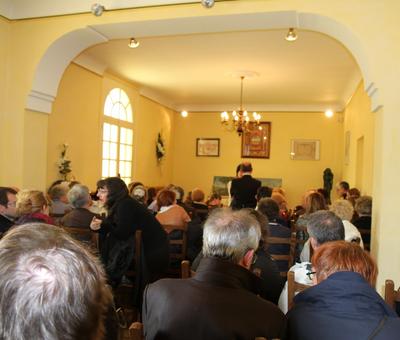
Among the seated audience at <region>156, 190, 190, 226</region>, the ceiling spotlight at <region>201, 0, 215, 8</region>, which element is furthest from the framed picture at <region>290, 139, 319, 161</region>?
the ceiling spotlight at <region>201, 0, 215, 8</region>

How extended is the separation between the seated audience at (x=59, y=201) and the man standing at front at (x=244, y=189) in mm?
2246

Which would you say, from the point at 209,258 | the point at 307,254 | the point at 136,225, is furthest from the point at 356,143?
the point at 209,258

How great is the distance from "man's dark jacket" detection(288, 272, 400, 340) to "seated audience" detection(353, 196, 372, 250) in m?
2.86

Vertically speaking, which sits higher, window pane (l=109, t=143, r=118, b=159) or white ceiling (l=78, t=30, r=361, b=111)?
white ceiling (l=78, t=30, r=361, b=111)

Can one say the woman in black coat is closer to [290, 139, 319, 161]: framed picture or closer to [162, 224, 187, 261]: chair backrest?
[162, 224, 187, 261]: chair backrest

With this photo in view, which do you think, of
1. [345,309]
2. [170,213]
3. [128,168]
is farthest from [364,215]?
[128,168]

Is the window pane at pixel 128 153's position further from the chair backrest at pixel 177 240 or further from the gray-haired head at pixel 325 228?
the gray-haired head at pixel 325 228

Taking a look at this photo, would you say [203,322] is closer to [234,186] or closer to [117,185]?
[117,185]

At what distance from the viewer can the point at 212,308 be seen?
57.1 inches

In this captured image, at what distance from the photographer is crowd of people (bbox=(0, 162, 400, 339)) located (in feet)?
2.51

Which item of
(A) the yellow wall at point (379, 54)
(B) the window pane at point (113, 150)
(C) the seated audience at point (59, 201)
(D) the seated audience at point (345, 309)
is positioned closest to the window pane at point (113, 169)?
(B) the window pane at point (113, 150)

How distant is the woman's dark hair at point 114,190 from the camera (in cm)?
335

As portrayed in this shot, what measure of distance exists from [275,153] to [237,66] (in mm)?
4126

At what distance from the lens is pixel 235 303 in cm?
147
